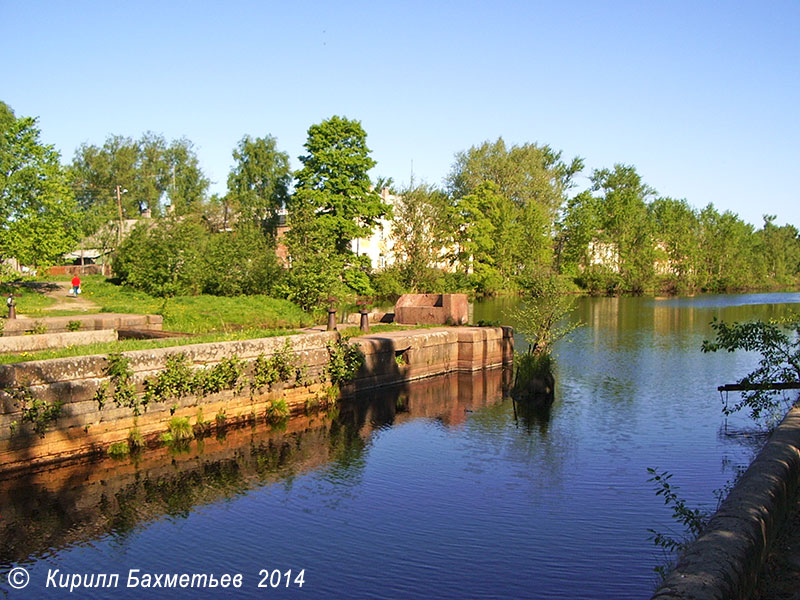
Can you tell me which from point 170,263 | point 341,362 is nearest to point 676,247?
point 170,263

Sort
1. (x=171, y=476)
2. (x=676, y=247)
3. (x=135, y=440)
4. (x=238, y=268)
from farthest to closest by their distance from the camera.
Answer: (x=676, y=247) < (x=238, y=268) < (x=135, y=440) < (x=171, y=476)

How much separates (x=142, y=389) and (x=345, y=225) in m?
28.7

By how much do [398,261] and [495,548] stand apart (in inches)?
1700

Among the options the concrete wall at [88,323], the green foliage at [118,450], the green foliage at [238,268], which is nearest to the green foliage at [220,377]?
the green foliage at [118,450]

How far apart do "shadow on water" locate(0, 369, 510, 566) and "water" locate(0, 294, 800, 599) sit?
4 centimetres

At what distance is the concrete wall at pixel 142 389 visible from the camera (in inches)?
440

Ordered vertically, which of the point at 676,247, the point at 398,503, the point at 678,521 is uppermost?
the point at 676,247

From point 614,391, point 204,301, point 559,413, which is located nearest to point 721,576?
point 559,413

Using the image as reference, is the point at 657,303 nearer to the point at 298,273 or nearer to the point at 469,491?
the point at 298,273

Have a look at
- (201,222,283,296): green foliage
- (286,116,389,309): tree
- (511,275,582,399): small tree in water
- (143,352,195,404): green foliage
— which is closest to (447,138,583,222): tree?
(286,116,389,309): tree

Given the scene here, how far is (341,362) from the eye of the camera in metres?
17.5

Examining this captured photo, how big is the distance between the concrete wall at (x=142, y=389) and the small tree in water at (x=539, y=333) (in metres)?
3.20

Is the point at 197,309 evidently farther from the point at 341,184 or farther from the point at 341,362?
the point at 341,184

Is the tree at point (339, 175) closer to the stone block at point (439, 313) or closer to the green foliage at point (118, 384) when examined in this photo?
the stone block at point (439, 313)
